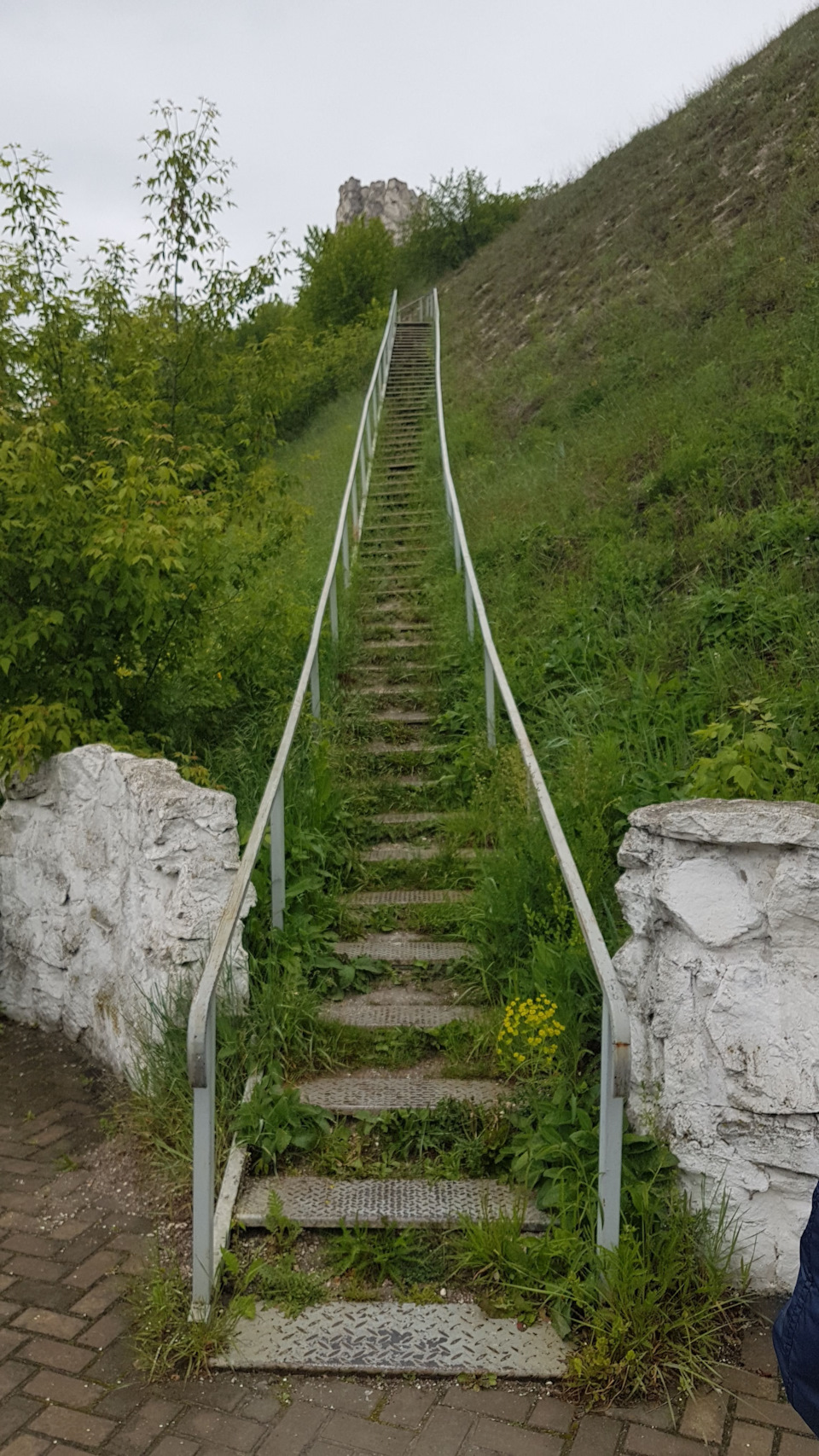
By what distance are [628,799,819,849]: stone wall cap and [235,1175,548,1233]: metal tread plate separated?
1295mm

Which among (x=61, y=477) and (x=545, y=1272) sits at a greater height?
(x=61, y=477)

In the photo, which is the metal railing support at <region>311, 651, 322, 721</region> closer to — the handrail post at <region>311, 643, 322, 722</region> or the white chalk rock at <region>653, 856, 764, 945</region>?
the handrail post at <region>311, 643, 322, 722</region>

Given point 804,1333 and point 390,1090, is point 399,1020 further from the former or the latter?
point 804,1333

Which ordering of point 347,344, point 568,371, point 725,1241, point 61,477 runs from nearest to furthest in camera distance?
point 725,1241 → point 61,477 → point 568,371 → point 347,344

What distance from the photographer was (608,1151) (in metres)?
3.19

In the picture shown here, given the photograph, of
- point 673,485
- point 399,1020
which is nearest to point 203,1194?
point 399,1020

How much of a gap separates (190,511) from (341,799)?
186cm

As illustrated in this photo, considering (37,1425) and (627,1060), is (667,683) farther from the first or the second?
(37,1425)

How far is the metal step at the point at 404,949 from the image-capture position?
527 cm

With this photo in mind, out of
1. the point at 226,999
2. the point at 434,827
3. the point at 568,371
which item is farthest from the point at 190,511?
the point at 568,371

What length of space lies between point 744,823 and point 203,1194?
1.97 m

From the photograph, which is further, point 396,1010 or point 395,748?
point 395,748

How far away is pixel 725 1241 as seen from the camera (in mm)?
3350

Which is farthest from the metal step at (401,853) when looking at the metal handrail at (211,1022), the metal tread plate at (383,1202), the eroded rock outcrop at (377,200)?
the eroded rock outcrop at (377,200)
